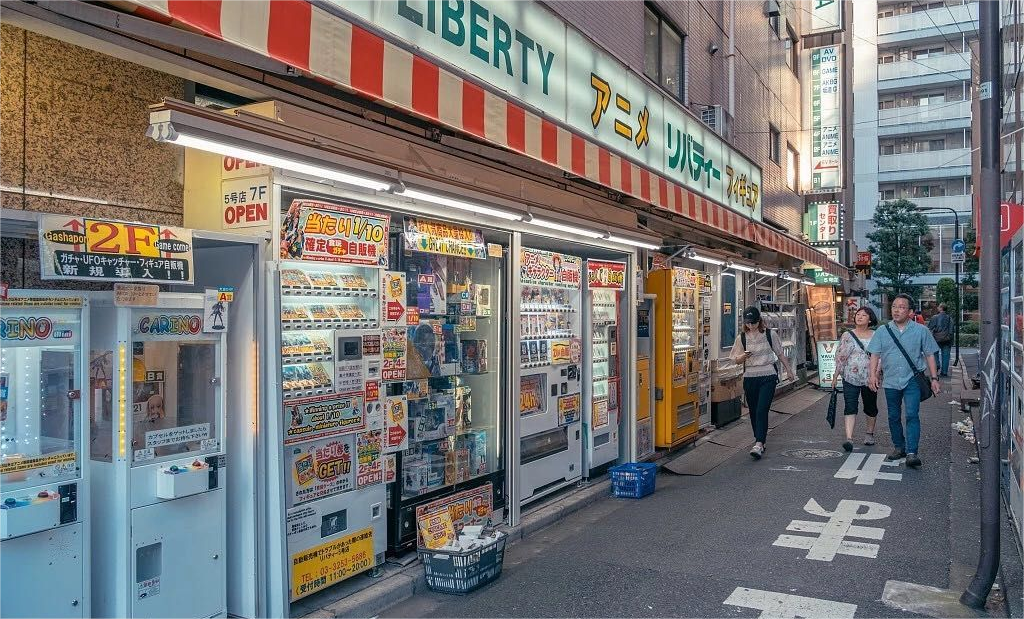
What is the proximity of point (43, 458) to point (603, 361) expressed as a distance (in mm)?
6570


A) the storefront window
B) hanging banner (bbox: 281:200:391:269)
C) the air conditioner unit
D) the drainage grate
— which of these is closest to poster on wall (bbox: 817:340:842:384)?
the storefront window

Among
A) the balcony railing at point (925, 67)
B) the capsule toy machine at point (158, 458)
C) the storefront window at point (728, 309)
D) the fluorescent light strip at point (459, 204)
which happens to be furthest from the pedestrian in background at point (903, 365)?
the balcony railing at point (925, 67)

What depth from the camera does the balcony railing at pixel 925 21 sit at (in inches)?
1822

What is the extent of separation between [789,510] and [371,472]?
4.41 metres

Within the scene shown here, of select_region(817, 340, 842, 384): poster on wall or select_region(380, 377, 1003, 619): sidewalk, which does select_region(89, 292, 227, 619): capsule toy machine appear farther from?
select_region(817, 340, 842, 384): poster on wall

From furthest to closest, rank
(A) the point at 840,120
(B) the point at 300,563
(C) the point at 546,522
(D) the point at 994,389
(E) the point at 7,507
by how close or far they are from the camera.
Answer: (A) the point at 840,120 < (C) the point at 546,522 < (D) the point at 994,389 < (B) the point at 300,563 < (E) the point at 7,507

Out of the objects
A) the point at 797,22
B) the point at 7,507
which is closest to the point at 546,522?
the point at 7,507

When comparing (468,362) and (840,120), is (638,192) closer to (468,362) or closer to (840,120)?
(468,362)

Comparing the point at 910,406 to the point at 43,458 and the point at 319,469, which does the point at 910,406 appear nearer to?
the point at 319,469

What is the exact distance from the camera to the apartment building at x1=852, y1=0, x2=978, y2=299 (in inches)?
1922

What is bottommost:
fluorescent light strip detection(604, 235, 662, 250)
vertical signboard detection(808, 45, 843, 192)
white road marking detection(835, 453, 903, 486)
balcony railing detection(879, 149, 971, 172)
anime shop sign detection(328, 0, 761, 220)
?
white road marking detection(835, 453, 903, 486)

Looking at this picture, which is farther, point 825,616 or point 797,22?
point 797,22

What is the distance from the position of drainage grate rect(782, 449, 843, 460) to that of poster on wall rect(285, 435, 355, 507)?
23.2 ft

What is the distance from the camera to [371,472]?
557 cm
